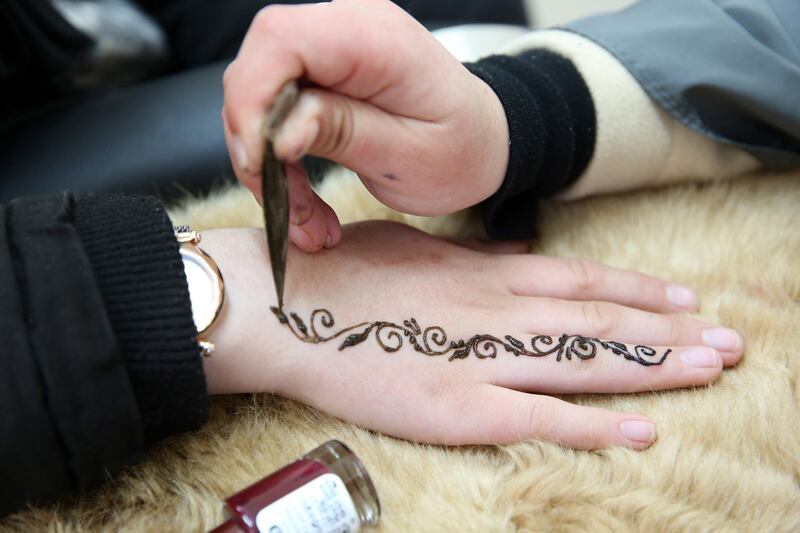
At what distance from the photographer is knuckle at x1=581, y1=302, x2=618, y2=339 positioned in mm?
779

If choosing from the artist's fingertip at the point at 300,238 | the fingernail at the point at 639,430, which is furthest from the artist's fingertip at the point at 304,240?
the fingernail at the point at 639,430

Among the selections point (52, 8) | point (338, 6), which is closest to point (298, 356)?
point (338, 6)

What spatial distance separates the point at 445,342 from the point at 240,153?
30cm

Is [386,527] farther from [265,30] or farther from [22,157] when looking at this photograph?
[22,157]

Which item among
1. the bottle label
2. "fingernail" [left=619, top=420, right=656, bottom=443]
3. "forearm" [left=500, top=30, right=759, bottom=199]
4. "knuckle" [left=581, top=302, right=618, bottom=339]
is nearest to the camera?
the bottle label

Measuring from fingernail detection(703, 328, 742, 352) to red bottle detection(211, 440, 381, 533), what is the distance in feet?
1.34

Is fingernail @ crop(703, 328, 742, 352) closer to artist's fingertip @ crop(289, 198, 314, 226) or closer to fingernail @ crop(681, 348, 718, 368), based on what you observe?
fingernail @ crop(681, 348, 718, 368)

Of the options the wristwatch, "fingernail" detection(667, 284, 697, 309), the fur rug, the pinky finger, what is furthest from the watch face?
"fingernail" detection(667, 284, 697, 309)

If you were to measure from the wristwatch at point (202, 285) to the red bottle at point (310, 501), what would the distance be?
0.16 meters

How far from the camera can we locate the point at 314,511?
A: 55 cm

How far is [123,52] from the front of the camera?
123cm

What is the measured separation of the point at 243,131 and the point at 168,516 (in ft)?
1.13

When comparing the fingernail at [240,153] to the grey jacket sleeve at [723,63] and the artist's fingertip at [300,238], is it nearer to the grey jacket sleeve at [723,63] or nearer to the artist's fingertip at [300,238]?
the artist's fingertip at [300,238]

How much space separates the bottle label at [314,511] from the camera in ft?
1.77
